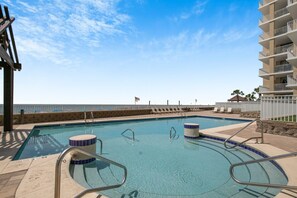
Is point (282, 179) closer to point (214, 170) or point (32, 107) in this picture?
point (214, 170)

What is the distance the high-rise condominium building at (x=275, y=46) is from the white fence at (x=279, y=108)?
1655cm

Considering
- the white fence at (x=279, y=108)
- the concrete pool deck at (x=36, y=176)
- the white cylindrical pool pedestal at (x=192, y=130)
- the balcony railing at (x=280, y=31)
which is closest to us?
the concrete pool deck at (x=36, y=176)

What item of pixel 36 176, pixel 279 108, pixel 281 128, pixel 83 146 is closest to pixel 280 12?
pixel 279 108

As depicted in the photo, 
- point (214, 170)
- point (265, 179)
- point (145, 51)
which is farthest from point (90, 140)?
point (145, 51)

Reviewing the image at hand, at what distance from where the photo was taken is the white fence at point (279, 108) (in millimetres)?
7926

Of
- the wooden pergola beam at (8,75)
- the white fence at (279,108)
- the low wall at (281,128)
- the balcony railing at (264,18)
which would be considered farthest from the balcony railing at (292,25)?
the wooden pergola beam at (8,75)

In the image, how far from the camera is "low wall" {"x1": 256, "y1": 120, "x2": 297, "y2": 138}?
25.0 ft

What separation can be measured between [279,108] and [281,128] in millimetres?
1016

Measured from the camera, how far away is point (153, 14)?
1227 centimetres

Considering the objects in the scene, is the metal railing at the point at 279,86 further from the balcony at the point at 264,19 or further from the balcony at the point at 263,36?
the balcony at the point at 264,19

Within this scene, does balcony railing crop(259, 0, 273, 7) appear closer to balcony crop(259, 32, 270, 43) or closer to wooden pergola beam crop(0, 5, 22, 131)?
balcony crop(259, 32, 270, 43)

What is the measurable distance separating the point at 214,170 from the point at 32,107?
14.5 metres

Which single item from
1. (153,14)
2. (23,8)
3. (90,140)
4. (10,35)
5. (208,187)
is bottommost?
(208,187)

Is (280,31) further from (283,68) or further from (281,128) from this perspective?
(281,128)
